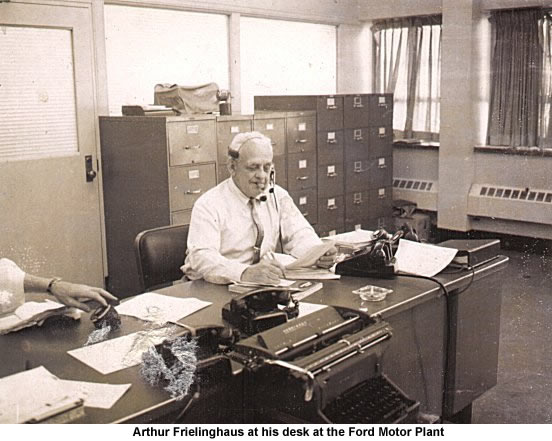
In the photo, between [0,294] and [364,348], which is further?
[0,294]

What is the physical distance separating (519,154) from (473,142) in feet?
1.38

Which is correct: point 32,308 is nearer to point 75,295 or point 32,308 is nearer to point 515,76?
point 75,295

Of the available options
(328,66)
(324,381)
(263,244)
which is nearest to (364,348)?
(324,381)

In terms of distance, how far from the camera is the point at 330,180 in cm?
553

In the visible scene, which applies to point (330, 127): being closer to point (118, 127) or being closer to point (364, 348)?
point (118, 127)

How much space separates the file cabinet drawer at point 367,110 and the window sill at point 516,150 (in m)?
0.83

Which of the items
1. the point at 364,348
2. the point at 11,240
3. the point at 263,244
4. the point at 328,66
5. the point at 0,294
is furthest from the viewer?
the point at 328,66

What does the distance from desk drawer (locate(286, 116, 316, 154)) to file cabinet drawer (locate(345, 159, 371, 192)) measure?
1.68 feet

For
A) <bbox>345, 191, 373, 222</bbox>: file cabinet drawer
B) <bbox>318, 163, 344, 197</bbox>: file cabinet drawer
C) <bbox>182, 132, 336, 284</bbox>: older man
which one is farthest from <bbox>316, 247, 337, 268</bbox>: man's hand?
<bbox>345, 191, 373, 222</bbox>: file cabinet drawer

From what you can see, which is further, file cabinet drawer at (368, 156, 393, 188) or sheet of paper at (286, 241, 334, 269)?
file cabinet drawer at (368, 156, 393, 188)

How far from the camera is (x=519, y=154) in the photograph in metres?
5.64

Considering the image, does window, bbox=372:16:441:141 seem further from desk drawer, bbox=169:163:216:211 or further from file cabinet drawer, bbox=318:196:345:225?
desk drawer, bbox=169:163:216:211

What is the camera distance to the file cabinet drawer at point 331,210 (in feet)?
18.0

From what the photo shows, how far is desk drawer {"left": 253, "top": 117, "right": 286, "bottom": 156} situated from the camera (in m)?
4.80
